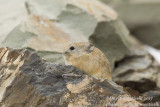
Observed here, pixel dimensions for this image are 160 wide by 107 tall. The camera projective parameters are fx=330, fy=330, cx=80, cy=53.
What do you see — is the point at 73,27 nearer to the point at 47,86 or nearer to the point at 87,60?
the point at 87,60

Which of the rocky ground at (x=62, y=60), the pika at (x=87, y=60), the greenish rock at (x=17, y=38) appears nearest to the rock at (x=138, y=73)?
the rocky ground at (x=62, y=60)

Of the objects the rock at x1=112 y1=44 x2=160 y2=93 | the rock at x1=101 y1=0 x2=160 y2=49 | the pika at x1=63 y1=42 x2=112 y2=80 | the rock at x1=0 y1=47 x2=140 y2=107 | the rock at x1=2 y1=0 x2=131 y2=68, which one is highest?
the rock at x1=101 y1=0 x2=160 y2=49

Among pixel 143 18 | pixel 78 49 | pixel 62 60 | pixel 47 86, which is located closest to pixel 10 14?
pixel 62 60

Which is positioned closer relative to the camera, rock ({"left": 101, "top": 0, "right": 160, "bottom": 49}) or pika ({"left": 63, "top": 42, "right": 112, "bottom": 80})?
pika ({"left": 63, "top": 42, "right": 112, "bottom": 80})

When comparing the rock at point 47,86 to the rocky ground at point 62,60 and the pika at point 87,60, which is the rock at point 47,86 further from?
the pika at point 87,60

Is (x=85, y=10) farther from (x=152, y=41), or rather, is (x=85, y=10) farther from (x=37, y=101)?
(x=152, y=41)

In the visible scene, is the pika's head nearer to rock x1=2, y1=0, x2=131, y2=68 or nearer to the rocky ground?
the rocky ground

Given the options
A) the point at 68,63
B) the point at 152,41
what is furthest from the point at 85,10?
the point at 152,41

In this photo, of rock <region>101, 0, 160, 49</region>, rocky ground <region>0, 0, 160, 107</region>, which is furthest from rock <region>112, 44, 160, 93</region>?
rock <region>101, 0, 160, 49</region>
